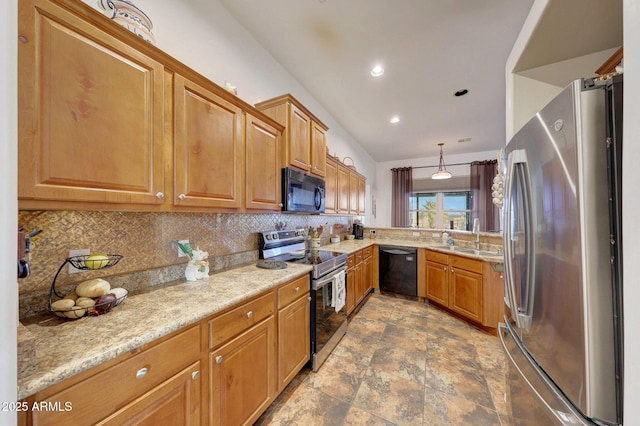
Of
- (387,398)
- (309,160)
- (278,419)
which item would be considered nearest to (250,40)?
(309,160)

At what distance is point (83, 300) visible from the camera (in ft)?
2.95

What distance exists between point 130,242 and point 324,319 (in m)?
1.56

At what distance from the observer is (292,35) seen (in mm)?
2012

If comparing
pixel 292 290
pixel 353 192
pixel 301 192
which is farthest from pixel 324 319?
pixel 353 192

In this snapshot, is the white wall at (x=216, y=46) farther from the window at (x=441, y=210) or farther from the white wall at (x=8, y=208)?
the window at (x=441, y=210)

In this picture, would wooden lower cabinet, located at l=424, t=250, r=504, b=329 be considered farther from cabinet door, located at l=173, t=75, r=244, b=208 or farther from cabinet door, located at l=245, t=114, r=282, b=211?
cabinet door, located at l=173, t=75, r=244, b=208

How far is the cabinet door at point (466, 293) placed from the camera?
8.57ft

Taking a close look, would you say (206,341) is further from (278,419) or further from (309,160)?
(309,160)

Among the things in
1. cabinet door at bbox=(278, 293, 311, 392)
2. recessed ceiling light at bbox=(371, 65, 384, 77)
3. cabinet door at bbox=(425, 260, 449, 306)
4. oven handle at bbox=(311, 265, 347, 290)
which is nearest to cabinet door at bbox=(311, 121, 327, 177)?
recessed ceiling light at bbox=(371, 65, 384, 77)

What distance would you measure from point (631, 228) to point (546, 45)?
1.57 m

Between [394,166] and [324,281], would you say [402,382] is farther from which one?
[394,166]

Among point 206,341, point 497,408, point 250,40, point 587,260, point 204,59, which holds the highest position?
point 250,40

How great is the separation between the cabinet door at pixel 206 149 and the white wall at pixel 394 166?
504cm

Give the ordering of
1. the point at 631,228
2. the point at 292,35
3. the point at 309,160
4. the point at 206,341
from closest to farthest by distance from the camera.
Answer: the point at 631,228 < the point at 206,341 < the point at 292,35 < the point at 309,160
